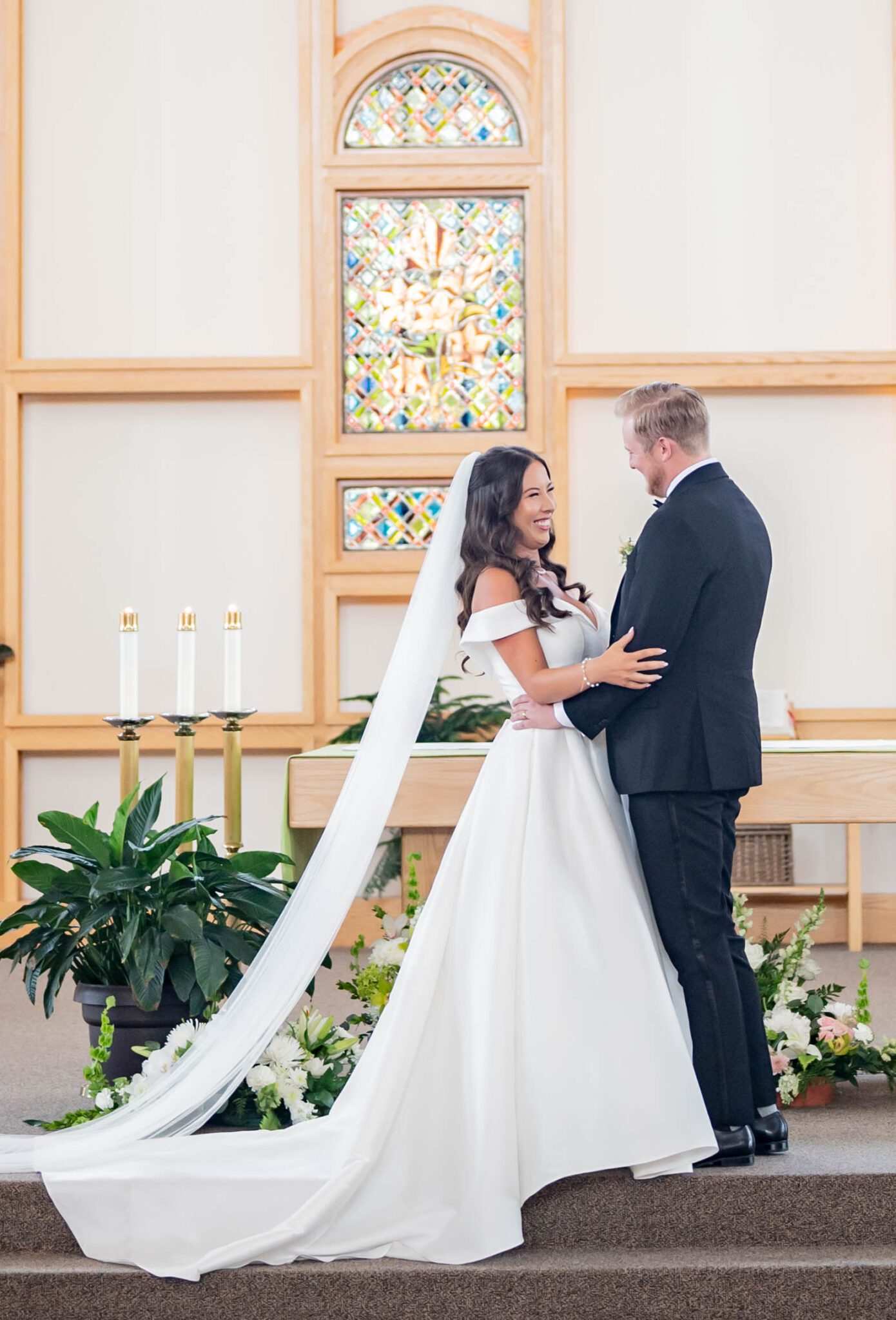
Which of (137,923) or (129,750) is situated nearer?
(137,923)

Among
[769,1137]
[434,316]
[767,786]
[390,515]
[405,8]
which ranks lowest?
[769,1137]

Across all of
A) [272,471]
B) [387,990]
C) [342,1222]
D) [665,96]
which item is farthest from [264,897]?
[665,96]

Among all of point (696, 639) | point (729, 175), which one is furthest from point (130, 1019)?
point (729, 175)

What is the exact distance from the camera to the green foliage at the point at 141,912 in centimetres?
315

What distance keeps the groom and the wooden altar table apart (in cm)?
153

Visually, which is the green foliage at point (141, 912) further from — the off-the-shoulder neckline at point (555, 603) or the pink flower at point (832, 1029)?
the pink flower at point (832, 1029)

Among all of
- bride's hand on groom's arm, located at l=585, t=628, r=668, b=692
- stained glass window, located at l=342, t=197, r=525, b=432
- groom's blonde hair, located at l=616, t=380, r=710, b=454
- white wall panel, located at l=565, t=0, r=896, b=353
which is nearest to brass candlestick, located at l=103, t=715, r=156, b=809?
bride's hand on groom's arm, located at l=585, t=628, r=668, b=692

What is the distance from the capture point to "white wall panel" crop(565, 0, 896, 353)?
6480mm

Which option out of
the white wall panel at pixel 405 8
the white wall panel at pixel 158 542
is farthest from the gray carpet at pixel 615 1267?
the white wall panel at pixel 405 8

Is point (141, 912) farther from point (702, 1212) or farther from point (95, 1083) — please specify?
point (702, 1212)

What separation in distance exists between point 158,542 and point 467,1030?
4.29m

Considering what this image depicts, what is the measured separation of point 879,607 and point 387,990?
4.02m

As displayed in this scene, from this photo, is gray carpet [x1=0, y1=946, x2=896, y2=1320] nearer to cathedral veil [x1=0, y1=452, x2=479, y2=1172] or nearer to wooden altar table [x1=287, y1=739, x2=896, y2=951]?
cathedral veil [x1=0, y1=452, x2=479, y2=1172]

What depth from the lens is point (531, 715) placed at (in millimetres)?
2990
